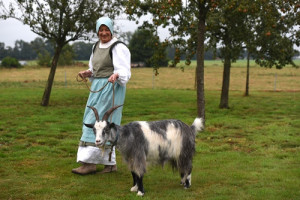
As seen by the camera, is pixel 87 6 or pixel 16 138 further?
pixel 87 6

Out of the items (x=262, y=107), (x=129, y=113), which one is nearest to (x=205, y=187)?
(x=129, y=113)

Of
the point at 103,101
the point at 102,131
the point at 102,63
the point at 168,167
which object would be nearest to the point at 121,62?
the point at 102,63

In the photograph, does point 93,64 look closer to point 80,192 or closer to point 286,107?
point 80,192

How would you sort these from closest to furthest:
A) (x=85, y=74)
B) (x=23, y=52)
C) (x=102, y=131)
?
(x=102, y=131) < (x=85, y=74) < (x=23, y=52)

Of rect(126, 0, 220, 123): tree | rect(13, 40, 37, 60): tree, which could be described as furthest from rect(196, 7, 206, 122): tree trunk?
rect(13, 40, 37, 60): tree

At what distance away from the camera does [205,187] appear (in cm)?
627

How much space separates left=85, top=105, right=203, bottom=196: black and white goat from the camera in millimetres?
5645

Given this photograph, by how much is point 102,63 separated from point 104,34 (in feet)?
1.59

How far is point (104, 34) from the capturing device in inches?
258

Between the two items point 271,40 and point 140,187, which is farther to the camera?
point 271,40

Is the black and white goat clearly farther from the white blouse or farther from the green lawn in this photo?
the white blouse

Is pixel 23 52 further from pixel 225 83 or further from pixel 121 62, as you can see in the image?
pixel 121 62

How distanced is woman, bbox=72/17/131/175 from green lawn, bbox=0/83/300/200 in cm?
42

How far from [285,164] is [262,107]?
423 inches
